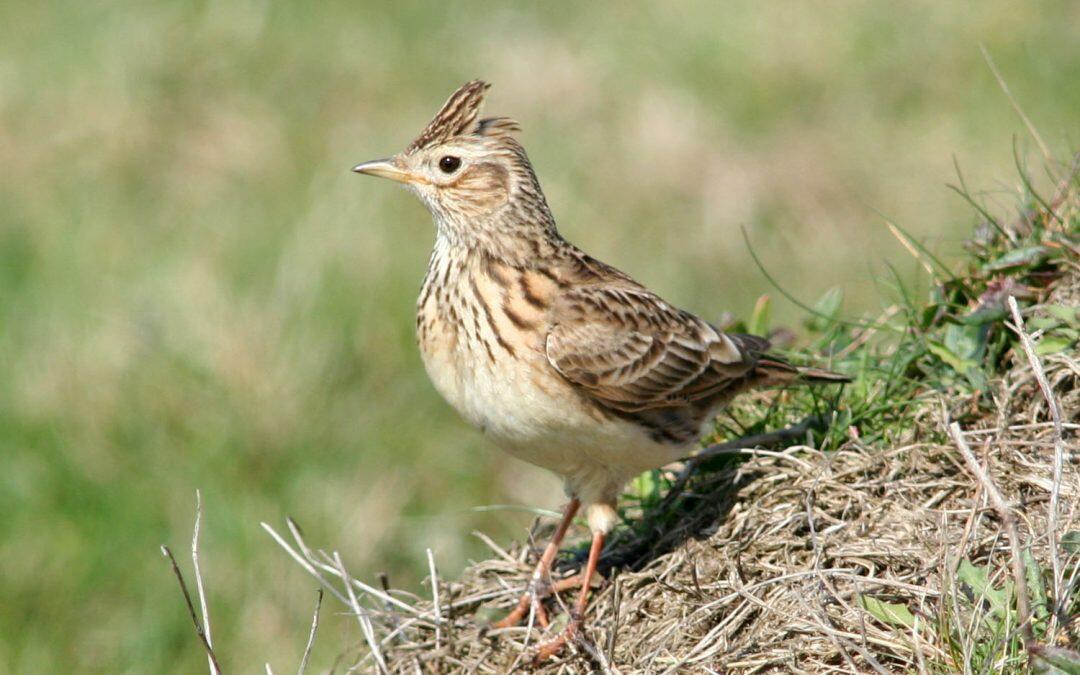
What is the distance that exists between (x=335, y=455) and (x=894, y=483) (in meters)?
4.41

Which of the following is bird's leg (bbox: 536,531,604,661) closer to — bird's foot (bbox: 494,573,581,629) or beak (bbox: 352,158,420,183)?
bird's foot (bbox: 494,573,581,629)

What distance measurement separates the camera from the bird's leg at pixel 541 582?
199 inches

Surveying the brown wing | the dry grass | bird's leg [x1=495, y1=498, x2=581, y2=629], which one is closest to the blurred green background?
bird's leg [x1=495, y1=498, x2=581, y2=629]

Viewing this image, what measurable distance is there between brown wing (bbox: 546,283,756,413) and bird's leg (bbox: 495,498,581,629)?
0.48 m

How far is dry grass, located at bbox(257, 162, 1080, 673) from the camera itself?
3975 mm

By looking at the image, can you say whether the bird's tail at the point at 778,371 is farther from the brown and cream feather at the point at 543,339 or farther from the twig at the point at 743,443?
the twig at the point at 743,443

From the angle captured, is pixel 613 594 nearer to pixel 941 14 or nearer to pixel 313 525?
pixel 313 525

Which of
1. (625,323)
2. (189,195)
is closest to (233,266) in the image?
(189,195)

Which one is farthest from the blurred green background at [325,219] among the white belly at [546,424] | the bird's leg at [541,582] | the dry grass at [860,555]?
the white belly at [546,424]

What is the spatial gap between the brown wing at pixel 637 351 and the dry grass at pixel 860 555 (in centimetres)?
33

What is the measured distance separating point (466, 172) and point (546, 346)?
34.3 inches

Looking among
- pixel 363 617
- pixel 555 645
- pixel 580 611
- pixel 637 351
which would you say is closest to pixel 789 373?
pixel 637 351

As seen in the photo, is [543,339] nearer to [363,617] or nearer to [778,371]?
[778,371]

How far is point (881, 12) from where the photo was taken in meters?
12.0
